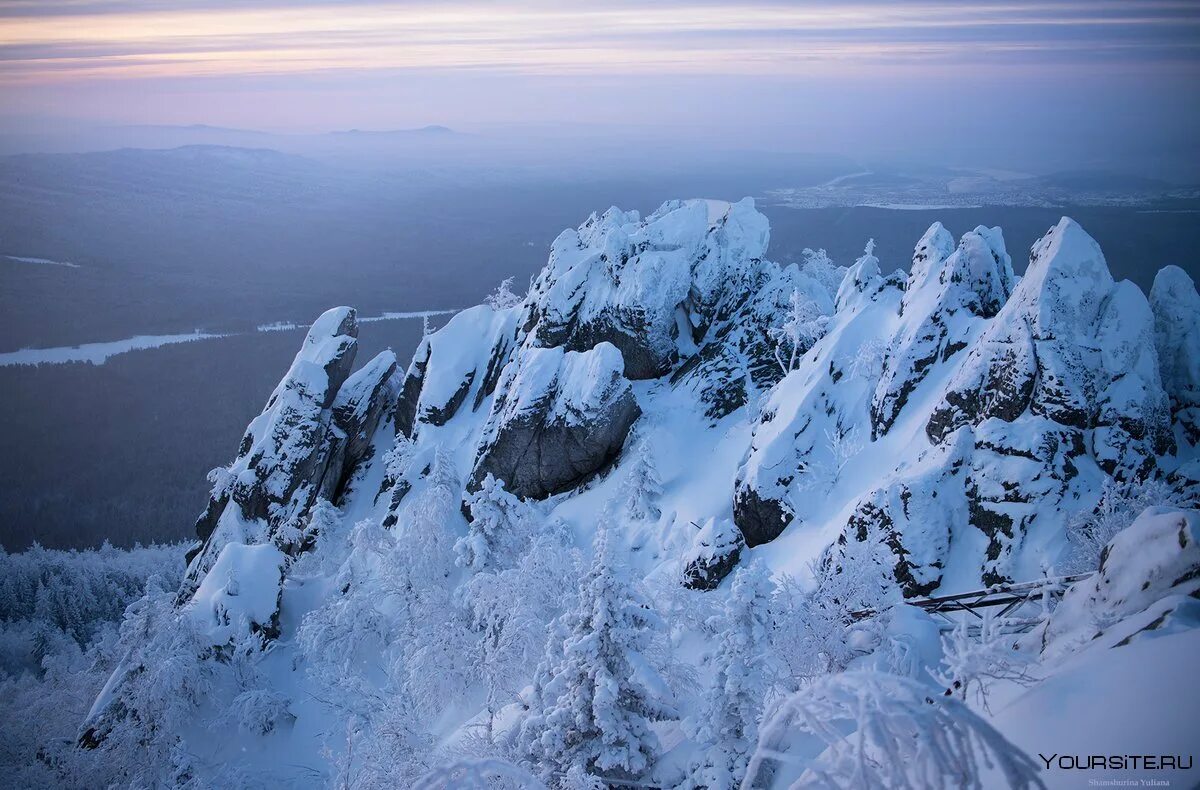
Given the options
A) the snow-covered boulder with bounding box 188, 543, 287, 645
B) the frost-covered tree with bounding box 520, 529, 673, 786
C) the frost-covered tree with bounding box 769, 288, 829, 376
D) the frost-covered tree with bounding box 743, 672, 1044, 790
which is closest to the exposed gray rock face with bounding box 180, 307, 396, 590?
the snow-covered boulder with bounding box 188, 543, 287, 645

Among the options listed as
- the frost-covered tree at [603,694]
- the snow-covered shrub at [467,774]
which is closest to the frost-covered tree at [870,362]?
the frost-covered tree at [603,694]

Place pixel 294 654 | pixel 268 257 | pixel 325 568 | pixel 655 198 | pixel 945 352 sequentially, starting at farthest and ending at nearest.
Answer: pixel 268 257 < pixel 655 198 < pixel 325 568 < pixel 294 654 < pixel 945 352

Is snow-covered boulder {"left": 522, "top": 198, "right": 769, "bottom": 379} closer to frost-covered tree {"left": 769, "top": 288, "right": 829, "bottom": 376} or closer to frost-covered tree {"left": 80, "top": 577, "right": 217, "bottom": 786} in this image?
frost-covered tree {"left": 769, "top": 288, "right": 829, "bottom": 376}

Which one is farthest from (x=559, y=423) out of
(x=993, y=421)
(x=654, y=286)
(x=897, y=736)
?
(x=897, y=736)

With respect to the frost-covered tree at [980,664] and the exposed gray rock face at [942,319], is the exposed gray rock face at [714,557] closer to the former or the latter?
Answer: the exposed gray rock face at [942,319]

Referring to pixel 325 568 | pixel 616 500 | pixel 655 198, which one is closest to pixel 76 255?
pixel 655 198

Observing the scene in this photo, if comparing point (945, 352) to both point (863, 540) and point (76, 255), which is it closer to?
point (863, 540)

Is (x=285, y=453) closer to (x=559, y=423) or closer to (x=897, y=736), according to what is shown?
(x=559, y=423)
